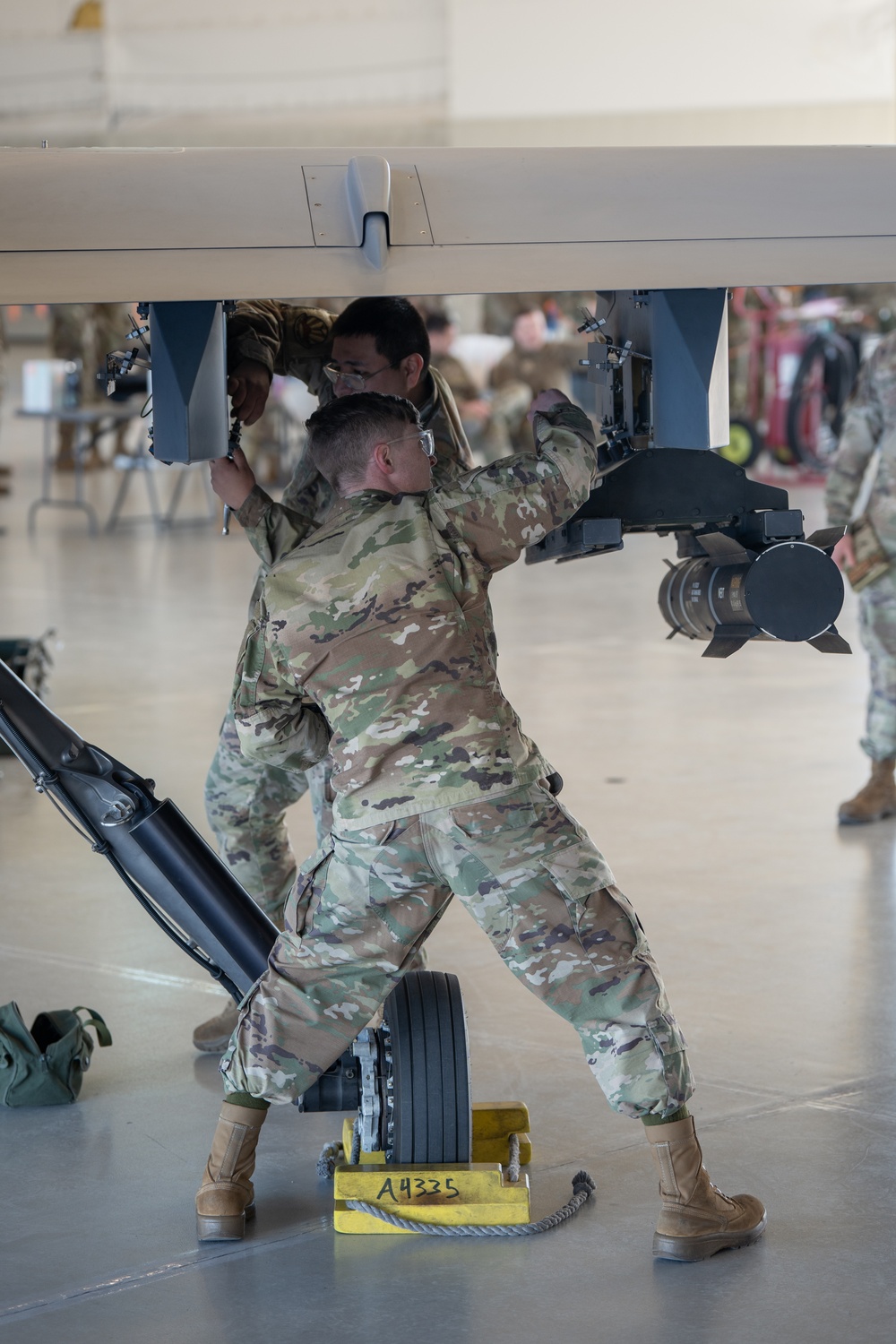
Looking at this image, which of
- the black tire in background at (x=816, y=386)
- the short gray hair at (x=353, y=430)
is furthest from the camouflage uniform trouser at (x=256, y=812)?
the black tire in background at (x=816, y=386)

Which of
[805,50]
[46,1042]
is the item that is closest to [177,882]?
[46,1042]

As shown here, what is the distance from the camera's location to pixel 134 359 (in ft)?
11.0

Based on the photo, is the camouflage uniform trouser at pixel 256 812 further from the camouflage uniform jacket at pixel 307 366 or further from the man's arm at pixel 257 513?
the man's arm at pixel 257 513

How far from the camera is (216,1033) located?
441 centimetres

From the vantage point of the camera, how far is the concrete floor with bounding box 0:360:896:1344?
305cm

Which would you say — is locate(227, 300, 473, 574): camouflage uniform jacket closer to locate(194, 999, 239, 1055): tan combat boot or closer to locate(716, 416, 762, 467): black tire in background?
locate(194, 999, 239, 1055): tan combat boot

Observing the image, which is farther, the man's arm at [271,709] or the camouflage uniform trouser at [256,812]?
the camouflage uniform trouser at [256,812]

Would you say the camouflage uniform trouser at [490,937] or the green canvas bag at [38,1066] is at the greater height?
the camouflage uniform trouser at [490,937]

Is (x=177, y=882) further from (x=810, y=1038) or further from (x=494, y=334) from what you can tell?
(x=494, y=334)

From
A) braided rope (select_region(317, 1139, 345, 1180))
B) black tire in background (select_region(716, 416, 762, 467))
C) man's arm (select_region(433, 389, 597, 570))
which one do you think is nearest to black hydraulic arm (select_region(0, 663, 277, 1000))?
braided rope (select_region(317, 1139, 345, 1180))

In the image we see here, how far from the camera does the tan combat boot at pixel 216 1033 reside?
4406mm

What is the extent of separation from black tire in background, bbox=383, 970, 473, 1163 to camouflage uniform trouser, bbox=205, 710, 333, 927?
3.00 ft

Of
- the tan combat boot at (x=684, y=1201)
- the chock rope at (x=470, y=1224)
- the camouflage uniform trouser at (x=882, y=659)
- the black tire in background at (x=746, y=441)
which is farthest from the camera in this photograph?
the black tire in background at (x=746, y=441)

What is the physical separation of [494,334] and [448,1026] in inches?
967
